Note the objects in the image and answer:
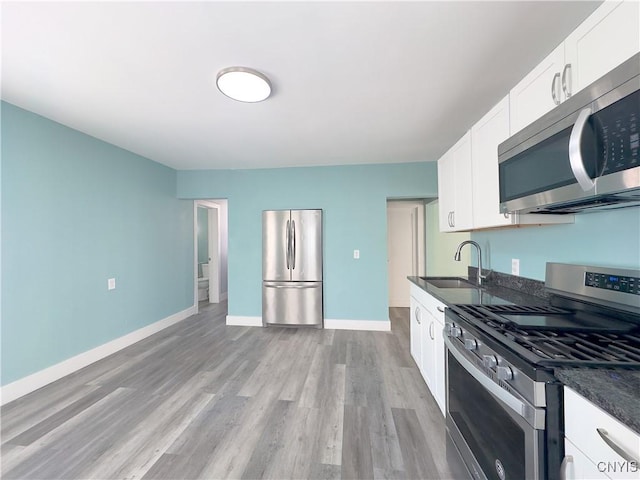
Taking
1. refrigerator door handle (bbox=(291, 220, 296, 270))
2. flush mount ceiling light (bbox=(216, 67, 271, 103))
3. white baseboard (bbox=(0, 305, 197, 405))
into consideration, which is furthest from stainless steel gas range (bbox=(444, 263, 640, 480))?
white baseboard (bbox=(0, 305, 197, 405))

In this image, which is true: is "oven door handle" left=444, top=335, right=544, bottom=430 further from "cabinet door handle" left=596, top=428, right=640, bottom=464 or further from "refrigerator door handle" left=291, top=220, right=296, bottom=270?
"refrigerator door handle" left=291, top=220, right=296, bottom=270

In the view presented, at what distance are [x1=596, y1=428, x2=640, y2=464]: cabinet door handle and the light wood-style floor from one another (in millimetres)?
979

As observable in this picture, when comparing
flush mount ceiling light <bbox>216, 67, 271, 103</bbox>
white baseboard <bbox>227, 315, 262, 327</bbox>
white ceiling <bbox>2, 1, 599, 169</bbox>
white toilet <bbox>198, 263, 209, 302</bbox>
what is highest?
white ceiling <bbox>2, 1, 599, 169</bbox>

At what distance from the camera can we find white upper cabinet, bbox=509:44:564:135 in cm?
116

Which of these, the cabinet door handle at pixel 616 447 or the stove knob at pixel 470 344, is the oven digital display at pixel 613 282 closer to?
the stove knob at pixel 470 344

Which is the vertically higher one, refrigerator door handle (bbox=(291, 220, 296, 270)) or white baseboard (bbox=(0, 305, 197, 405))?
refrigerator door handle (bbox=(291, 220, 296, 270))

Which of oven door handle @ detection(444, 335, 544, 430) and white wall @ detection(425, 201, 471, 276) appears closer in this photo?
oven door handle @ detection(444, 335, 544, 430)

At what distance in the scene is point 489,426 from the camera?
106 centimetres

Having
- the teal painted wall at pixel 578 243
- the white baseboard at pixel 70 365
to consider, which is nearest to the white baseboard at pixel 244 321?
the white baseboard at pixel 70 365

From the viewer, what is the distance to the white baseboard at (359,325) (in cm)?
373

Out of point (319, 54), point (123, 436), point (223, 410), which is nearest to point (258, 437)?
point (223, 410)

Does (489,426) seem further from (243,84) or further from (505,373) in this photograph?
(243,84)

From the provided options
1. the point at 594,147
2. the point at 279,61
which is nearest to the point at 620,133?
the point at 594,147

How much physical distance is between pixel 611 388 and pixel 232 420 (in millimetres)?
2028
